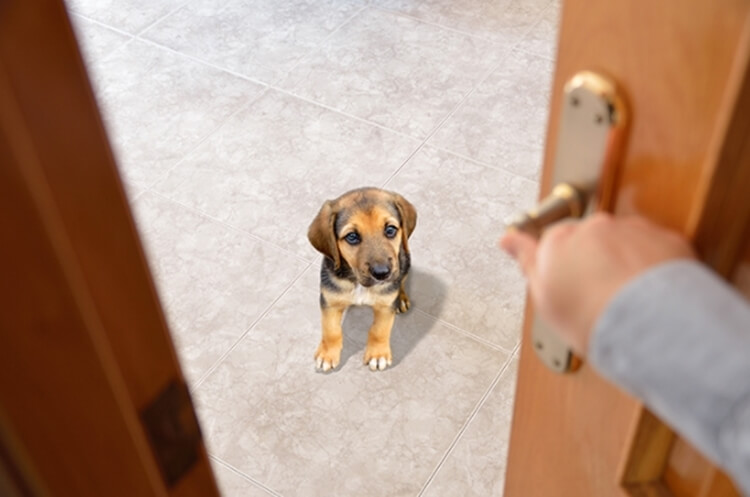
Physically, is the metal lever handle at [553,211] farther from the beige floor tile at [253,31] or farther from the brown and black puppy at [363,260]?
the beige floor tile at [253,31]

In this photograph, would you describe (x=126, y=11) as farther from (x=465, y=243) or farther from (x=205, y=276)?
(x=465, y=243)

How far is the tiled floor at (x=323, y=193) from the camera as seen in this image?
5.61 feet

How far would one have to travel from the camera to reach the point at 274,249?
2.06m

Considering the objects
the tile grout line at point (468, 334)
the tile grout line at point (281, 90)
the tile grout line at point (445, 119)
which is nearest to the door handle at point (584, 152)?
the tile grout line at point (468, 334)

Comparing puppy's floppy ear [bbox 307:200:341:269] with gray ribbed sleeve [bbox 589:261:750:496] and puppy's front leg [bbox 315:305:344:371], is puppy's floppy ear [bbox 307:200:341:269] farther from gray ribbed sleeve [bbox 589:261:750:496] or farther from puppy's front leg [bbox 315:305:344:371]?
gray ribbed sleeve [bbox 589:261:750:496]

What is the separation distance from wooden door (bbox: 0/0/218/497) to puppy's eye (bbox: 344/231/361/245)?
109 centimetres

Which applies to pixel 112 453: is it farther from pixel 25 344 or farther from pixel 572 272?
pixel 572 272

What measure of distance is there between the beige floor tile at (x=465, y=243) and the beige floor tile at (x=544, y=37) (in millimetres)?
594

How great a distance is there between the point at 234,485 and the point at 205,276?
0.56 m

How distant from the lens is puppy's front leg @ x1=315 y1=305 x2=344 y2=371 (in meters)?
1.77

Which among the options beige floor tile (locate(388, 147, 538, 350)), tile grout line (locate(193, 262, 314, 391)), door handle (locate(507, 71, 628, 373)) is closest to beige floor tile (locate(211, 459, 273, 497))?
tile grout line (locate(193, 262, 314, 391))

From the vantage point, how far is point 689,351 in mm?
458

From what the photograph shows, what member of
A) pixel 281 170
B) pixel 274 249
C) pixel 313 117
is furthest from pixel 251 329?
pixel 313 117

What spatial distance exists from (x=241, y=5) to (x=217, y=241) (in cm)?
113
